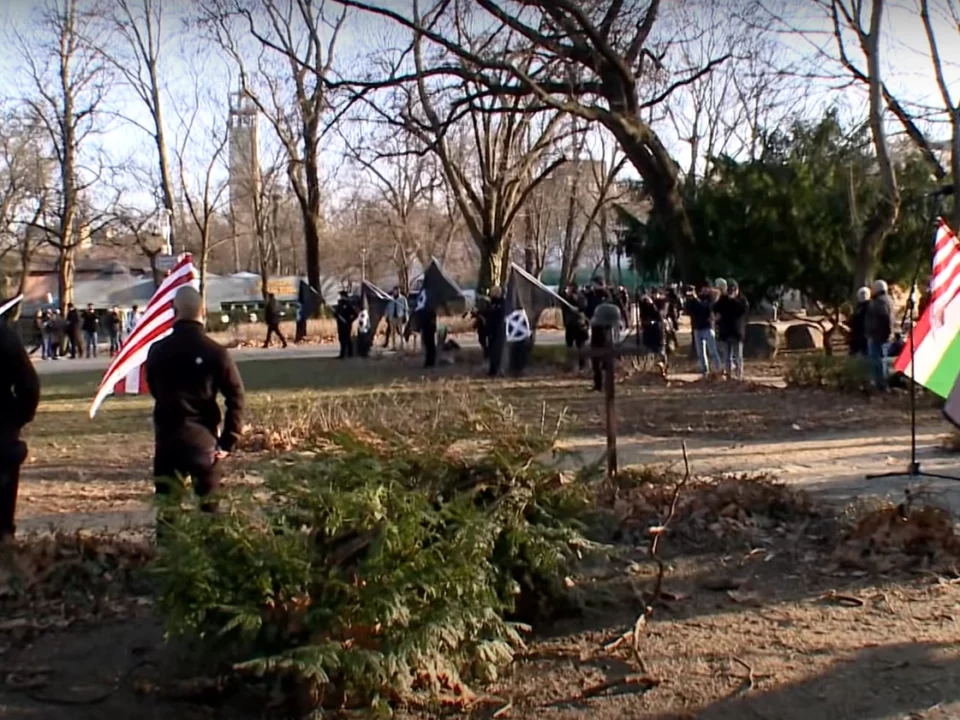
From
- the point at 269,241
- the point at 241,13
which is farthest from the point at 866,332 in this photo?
the point at 269,241

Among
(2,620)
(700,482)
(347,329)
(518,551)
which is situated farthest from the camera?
(347,329)

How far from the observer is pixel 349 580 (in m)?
4.62

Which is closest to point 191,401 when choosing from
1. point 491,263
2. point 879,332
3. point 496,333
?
point 879,332

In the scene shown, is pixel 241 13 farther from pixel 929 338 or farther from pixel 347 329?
pixel 929 338

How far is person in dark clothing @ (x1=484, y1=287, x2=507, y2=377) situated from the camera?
71.8 feet

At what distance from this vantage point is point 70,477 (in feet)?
36.7

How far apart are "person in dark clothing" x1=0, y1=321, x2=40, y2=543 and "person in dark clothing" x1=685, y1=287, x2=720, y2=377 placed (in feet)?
44.9

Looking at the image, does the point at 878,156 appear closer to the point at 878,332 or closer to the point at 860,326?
the point at 860,326

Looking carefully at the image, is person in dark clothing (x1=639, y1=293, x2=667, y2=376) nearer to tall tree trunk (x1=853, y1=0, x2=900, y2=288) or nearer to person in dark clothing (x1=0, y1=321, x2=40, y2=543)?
tall tree trunk (x1=853, y1=0, x2=900, y2=288)

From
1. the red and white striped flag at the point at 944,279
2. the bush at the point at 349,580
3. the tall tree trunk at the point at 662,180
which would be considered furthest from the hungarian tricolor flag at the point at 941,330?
the tall tree trunk at the point at 662,180

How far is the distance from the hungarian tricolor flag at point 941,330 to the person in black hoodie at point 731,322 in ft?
32.2

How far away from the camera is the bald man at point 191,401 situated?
21.7 feet

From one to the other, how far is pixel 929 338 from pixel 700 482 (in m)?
2.08

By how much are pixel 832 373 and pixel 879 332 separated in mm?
1185
